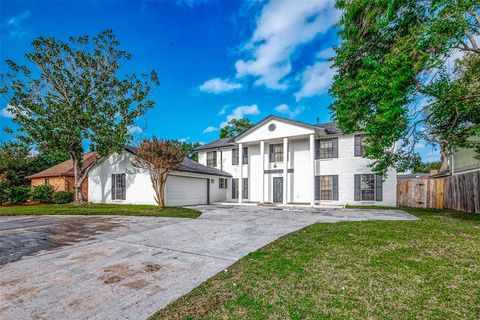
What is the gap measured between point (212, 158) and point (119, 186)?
8.17 m

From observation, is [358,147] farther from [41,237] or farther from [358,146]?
[41,237]

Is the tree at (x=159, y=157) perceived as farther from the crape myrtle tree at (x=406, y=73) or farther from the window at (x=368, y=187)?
the window at (x=368, y=187)

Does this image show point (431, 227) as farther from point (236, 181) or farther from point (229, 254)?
point (236, 181)

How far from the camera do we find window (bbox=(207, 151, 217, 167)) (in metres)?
21.9

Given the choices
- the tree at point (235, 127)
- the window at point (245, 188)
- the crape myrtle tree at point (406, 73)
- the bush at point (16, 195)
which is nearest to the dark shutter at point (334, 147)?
the crape myrtle tree at point (406, 73)

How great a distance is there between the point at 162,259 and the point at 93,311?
2.00 m

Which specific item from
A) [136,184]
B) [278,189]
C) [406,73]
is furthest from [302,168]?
[136,184]

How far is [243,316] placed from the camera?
8.95 ft

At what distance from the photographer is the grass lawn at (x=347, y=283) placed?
2805mm

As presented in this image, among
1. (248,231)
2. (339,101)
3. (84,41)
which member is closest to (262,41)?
(339,101)

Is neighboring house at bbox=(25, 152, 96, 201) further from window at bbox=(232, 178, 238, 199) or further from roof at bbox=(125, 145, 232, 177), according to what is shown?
window at bbox=(232, 178, 238, 199)

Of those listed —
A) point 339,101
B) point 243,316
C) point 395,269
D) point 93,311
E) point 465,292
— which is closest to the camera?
point 243,316

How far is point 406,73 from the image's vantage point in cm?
730

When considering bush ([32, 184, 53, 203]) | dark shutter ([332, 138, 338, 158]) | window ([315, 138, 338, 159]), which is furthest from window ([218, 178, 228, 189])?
bush ([32, 184, 53, 203])
